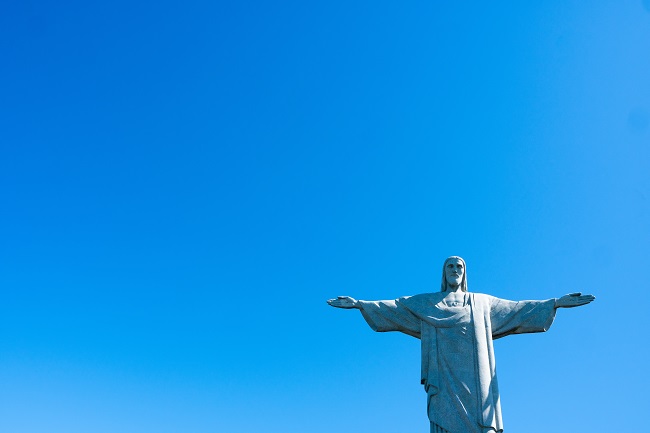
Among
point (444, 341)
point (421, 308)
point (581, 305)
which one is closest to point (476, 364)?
point (444, 341)

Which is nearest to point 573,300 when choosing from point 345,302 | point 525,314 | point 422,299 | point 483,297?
point 525,314

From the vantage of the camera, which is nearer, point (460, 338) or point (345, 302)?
point (460, 338)

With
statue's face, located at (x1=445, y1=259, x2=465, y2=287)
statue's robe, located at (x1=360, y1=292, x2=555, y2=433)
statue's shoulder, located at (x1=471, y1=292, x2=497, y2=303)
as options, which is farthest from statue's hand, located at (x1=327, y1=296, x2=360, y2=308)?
statue's shoulder, located at (x1=471, y1=292, x2=497, y2=303)

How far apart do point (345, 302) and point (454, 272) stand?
9.37ft

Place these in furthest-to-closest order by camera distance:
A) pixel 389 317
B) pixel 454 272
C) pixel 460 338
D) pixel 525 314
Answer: pixel 454 272, pixel 389 317, pixel 525 314, pixel 460 338

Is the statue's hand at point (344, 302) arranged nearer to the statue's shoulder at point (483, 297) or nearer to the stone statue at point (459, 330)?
the stone statue at point (459, 330)

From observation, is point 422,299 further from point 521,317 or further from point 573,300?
point 573,300

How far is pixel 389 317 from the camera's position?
16266 millimetres

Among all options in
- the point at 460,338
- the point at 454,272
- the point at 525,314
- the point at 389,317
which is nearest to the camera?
the point at 460,338

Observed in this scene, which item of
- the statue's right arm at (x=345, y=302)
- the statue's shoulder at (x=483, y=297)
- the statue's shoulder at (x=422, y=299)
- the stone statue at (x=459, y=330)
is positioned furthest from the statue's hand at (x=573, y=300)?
the statue's right arm at (x=345, y=302)

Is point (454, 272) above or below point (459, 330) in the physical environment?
above

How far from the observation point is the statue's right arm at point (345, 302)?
16219mm

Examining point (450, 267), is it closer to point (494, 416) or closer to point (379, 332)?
point (379, 332)

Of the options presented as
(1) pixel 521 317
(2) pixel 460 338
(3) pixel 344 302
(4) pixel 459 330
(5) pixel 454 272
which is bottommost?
(2) pixel 460 338
